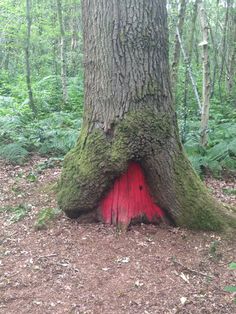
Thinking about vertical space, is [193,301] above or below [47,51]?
below

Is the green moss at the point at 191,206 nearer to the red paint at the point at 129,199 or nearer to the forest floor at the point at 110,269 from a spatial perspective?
the forest floor at the point at 110,269

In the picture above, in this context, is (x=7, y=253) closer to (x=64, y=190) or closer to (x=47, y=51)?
(x=64, y=190)

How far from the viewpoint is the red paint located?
422 centimetres

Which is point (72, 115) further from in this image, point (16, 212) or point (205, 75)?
point (16, 212)

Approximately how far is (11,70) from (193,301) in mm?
19181

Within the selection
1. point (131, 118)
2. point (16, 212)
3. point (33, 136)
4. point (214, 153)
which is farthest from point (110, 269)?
point (33, 136)

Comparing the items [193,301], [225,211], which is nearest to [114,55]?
[225,211]

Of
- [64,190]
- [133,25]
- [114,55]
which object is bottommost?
[64,190]

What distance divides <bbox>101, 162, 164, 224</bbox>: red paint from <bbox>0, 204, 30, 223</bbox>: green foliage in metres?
1.28

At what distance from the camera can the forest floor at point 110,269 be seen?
10.4ft

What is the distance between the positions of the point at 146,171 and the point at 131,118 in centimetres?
62

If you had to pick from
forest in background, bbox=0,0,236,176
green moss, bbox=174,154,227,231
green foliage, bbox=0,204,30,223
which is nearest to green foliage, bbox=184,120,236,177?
forest in background, bbox=0,0,236,176

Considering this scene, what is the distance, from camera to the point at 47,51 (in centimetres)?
2141

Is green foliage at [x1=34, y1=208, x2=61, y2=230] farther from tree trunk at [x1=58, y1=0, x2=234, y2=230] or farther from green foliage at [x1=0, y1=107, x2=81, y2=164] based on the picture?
green foliage at [x1=0, y1=107, x2=81, y2=164]
